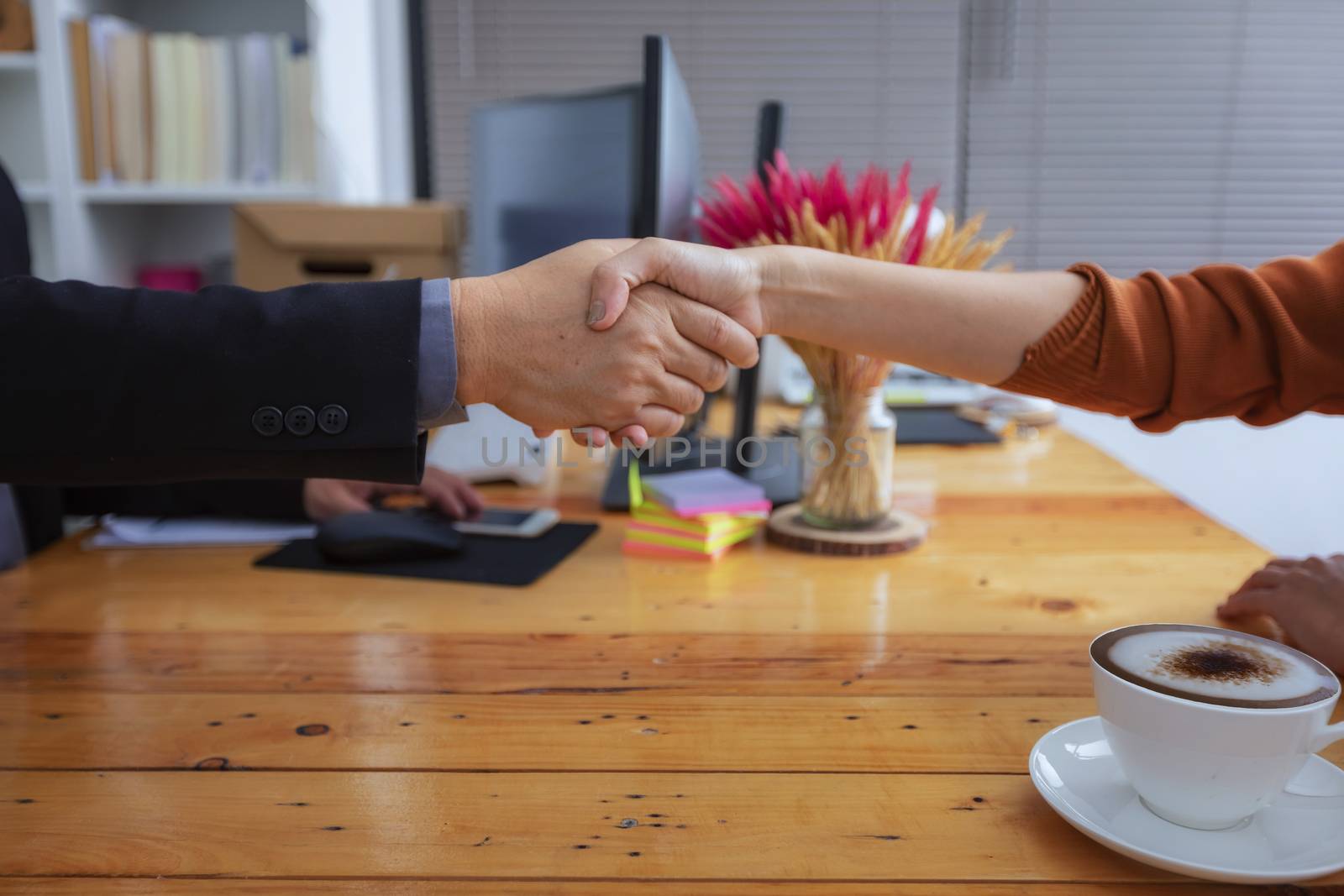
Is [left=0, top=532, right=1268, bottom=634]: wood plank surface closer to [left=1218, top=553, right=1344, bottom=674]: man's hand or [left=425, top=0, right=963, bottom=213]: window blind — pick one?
[left=1218, top=553, right=1344, bottom=674]: man's hand

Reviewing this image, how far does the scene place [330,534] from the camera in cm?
101

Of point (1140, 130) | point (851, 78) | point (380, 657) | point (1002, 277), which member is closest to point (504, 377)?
point (380, 657)

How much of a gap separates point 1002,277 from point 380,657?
0.64 m

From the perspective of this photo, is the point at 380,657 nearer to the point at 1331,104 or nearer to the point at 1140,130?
the point at 1140,130

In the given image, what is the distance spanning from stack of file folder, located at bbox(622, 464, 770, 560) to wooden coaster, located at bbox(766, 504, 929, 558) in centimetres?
3

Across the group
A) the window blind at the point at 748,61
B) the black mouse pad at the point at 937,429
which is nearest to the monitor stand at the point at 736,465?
the black mouse pad at the point at 937,429

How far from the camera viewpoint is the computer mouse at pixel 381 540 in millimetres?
1004

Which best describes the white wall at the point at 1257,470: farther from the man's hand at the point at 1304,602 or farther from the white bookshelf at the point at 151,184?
the white bookshelf at the point at 151,184

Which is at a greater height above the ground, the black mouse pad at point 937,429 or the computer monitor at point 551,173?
the computer monitor at point 551,173

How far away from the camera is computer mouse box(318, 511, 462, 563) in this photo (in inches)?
39.5

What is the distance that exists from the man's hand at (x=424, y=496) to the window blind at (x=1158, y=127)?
217 centimetres

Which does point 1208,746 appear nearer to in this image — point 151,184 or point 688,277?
point 688,277

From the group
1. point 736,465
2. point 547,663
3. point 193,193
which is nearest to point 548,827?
point 547,663

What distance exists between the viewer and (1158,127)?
9.32ft
